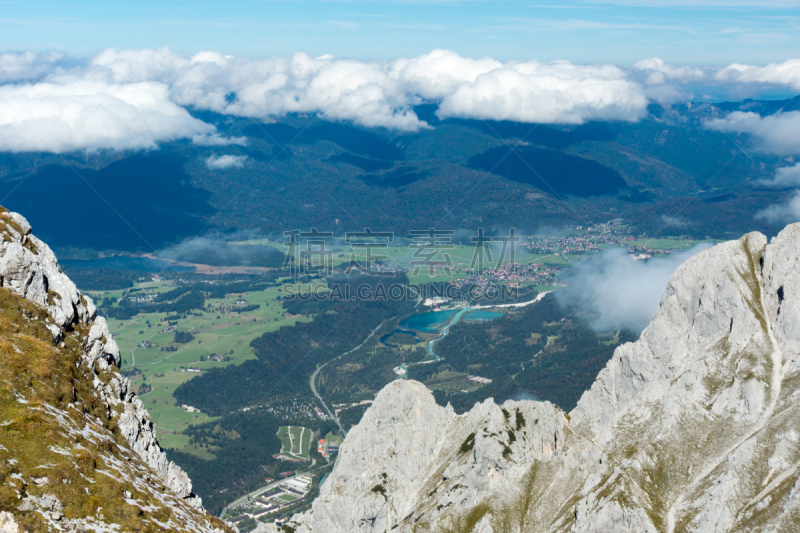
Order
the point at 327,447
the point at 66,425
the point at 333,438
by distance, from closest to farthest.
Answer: the point at 66,425 < the point at 327,447 < the point at 333,438

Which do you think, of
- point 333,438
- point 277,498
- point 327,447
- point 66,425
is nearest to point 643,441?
point 66,425

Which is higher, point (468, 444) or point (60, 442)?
point (60, 442)

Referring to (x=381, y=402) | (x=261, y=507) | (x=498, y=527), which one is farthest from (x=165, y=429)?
(x=498, y=527)

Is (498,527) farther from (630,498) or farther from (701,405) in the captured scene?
(701,405)

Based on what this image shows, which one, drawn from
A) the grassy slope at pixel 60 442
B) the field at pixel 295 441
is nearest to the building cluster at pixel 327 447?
the field at pixel 295 441

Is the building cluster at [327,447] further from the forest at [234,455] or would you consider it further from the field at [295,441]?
the forest at [234,455]

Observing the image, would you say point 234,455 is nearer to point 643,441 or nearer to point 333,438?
point 333,438
